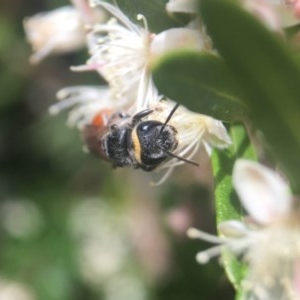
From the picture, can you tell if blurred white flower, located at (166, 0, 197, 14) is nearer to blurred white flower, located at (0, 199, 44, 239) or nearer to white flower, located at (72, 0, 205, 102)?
white flower, located at (72, 0, 205, 102)

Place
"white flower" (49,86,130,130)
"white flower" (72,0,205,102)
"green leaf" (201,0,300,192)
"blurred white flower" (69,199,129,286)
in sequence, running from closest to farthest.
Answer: "green leaf" (201,0,300,192), "white flower" (72,0,205,102), "white flower" (49,86,130,130), "blurred white flower" (69,199,129,286)

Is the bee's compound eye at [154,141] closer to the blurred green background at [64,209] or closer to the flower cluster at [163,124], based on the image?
the flower cluster at [163,124]

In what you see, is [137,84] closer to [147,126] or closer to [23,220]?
[147,126]

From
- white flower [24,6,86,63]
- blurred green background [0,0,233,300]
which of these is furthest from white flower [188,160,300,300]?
blurred green background [0,0,233,300]

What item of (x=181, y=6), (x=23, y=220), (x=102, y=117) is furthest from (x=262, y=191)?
(x=23, y=220)

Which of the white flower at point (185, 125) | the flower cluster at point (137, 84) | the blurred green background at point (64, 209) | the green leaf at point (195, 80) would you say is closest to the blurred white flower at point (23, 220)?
the blurred green background at point (64, 209)

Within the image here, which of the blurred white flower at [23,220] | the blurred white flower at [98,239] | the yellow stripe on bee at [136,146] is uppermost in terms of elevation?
the yellow stripe on bee at [136,146]
